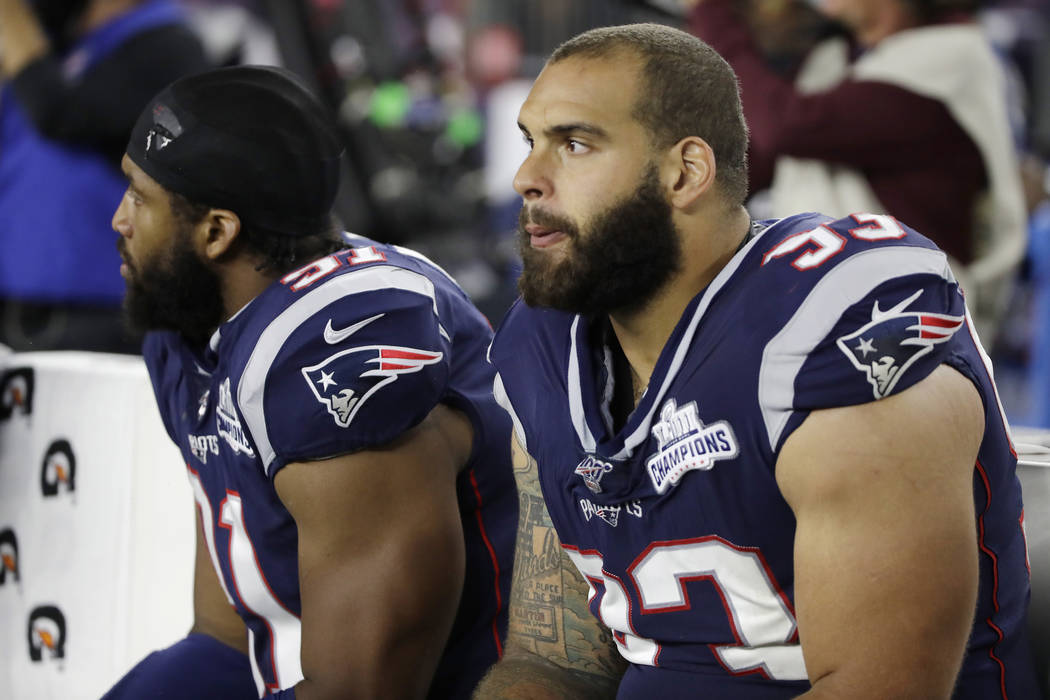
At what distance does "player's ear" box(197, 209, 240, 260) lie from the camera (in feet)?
6.57

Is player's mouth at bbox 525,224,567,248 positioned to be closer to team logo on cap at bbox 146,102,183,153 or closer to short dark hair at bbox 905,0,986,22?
team logo on cap at bbox 146,102,183,153

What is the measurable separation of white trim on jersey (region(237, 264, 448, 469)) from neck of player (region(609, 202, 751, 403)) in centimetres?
34

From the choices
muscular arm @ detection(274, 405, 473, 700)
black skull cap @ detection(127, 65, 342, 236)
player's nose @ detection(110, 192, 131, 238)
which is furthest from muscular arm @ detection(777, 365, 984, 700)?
player's nose @ detection(110, 192, 131, 238)

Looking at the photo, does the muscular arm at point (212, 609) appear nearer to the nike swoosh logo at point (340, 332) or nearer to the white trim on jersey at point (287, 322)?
the white trim on jersey at point (287, 322)

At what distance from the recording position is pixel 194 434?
2021 millimetres

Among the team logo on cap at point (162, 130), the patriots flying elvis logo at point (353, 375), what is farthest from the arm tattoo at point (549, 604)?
the team logo on cap at point (162, 130)

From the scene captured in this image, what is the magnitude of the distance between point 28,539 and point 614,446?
1568 millimetres

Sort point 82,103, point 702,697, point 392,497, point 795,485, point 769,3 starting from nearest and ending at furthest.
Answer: point 795,485 < point 702,697 < point 392,497 < point 82,103 < point 769,3

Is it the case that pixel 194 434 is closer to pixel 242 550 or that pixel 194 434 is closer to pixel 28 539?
pixel 242 550

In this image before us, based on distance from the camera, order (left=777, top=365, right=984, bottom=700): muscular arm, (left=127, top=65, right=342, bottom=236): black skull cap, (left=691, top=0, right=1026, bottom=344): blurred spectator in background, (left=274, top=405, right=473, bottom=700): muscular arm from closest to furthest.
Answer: (left=777, top=365, right=984, bottom=700): muscular arm, (left=274, top=405, right=473, bottom=700): muscular arm, (left=127, top=65, right=342, bottom=236): black skull cap, (left=691, top=0, right=1026, bottom=344): blurred spectator in background

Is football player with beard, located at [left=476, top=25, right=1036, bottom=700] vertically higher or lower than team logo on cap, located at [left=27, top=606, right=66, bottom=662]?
higher

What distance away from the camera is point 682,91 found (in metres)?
1.58

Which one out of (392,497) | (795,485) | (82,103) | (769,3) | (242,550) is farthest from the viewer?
(769,3)

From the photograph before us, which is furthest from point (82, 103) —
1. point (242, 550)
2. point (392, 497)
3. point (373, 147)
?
point (373, 147)
